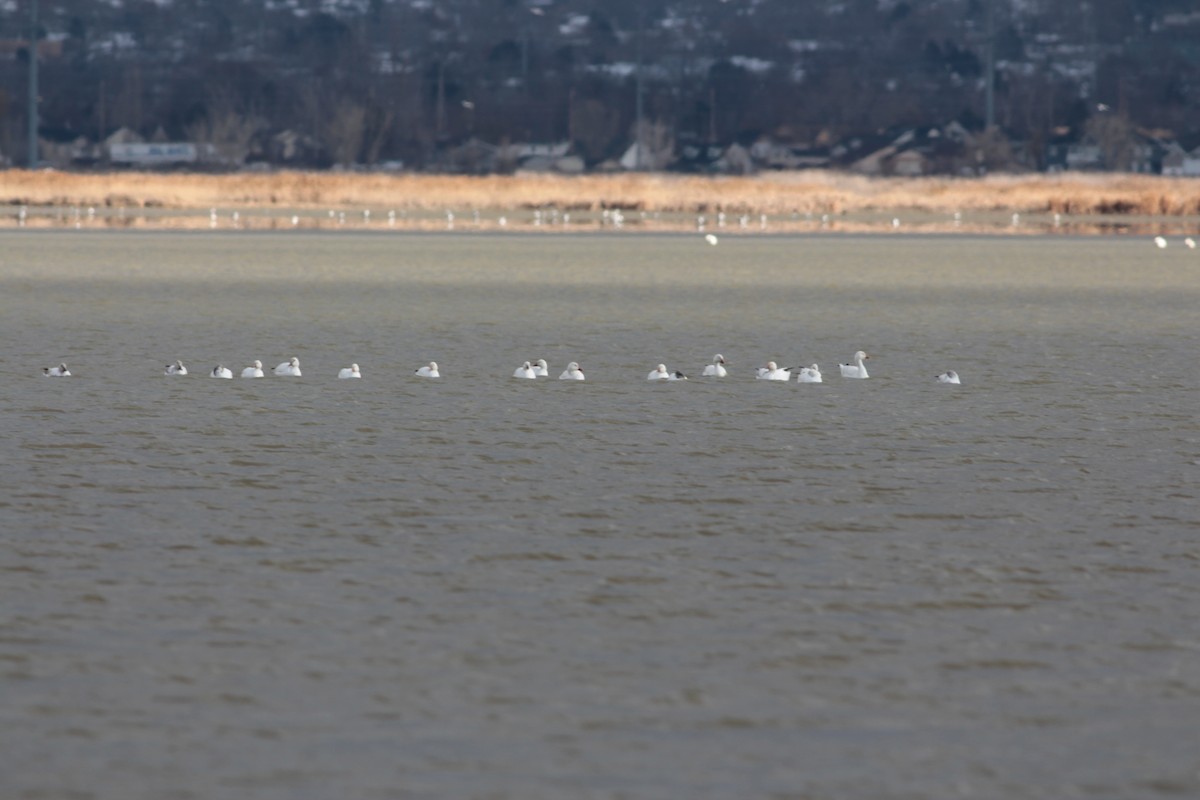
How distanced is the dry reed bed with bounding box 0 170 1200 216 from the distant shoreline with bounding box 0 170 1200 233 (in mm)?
82

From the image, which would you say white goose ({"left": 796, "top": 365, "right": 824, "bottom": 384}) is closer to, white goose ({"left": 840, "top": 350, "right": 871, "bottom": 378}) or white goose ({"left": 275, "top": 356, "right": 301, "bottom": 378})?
white goose ({"left": 840, "top": 350, "right": 871, "bottom": 378})

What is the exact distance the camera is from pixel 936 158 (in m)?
163

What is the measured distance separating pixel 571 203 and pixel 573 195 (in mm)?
2137

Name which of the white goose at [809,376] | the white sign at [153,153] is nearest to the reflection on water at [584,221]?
the white goose at [809,376]

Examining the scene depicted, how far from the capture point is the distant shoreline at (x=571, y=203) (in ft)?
283

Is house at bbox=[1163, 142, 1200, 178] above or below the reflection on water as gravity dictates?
above

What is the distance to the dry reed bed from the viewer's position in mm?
94625

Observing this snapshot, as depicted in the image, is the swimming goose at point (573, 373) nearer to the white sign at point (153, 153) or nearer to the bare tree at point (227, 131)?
the bare tree at point (227, 131)

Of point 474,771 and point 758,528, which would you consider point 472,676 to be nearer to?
point 474,771

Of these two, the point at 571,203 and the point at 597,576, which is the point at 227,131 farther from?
the point at 597,576

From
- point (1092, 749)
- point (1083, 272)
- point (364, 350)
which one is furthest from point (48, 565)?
point (1083, 272)

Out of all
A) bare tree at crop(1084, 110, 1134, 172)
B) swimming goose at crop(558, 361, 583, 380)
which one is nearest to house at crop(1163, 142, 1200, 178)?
bare tree at crop(1084, 110, 1134, 172)

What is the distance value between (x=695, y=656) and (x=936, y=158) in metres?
155

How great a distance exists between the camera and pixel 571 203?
96.9m
